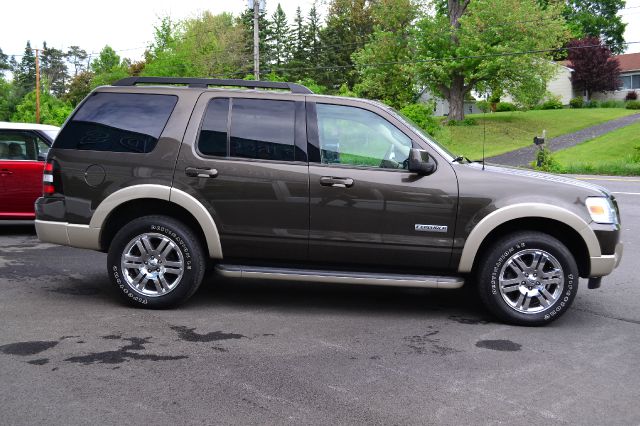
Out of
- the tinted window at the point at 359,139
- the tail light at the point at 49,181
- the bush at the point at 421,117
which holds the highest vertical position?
the bush at the point at 421,117

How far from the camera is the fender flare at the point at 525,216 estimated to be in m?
5.75

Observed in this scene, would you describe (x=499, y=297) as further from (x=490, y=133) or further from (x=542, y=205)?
(x=490, y=133)

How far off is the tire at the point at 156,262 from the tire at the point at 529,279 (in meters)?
2.59

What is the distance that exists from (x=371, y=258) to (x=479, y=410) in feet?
7.00

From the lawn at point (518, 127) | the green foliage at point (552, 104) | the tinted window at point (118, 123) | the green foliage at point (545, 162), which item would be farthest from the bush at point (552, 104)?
the tinted window at point (118, 123)

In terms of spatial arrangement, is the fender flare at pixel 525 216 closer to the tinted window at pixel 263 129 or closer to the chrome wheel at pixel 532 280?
the chrome wheel at pixel 532 280

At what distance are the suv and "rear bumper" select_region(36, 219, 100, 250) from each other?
1 cm

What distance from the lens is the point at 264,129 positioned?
6105 mm

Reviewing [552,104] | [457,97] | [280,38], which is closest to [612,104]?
[552,104]

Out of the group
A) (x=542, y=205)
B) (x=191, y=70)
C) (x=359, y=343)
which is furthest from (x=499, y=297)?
(x=191, y=70)

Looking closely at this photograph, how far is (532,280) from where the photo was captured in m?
5.86

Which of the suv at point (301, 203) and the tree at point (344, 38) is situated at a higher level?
the tree at point (344, 38)

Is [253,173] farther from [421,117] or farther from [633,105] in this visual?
[633,105]

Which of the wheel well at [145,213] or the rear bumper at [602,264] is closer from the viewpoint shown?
the rear bumper at [602,264]
